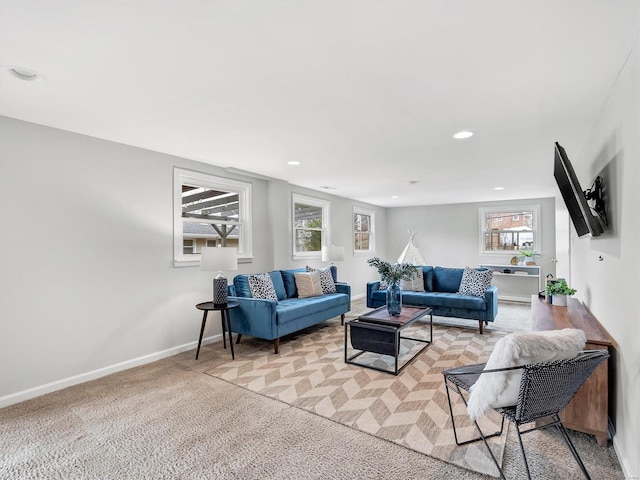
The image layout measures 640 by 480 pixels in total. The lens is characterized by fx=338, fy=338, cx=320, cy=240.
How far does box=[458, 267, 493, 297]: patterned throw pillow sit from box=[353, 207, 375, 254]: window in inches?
112

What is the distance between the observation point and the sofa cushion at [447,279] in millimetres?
5395

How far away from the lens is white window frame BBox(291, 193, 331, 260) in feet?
18.8

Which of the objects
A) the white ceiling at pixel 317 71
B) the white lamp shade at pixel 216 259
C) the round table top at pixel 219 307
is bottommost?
the round table top at pixel 219 307

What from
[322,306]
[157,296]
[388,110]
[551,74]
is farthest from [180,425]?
[551,74]

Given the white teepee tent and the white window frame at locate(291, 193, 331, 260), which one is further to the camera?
the white teepee tent

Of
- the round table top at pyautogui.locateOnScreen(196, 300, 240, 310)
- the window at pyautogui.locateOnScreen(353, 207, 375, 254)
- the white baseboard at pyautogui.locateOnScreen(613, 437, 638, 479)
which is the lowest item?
the white baseboard at pyautogui.locateOnScreen(613, 437, 638, 479)

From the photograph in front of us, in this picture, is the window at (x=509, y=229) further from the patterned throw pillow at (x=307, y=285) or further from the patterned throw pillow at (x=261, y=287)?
the patterned throw pillow at (x=261, y=287)

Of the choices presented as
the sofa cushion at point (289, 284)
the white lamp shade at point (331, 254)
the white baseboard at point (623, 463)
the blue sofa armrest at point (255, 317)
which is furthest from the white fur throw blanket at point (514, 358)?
the white lamp shade at point (331, 254)

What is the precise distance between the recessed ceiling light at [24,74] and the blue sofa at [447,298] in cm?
463

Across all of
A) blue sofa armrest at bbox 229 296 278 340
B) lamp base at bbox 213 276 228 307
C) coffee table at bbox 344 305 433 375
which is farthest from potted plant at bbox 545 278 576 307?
lamp base at bbox 213 276 228 307

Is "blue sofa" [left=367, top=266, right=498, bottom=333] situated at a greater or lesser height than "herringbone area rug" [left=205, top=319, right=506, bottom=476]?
greater

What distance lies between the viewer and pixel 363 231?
8.19 metres

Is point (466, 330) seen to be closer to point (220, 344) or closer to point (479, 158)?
point (479, 158)

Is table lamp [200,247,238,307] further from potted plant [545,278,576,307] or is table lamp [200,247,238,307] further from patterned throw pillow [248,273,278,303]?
potted plant [545,278,576,307]
